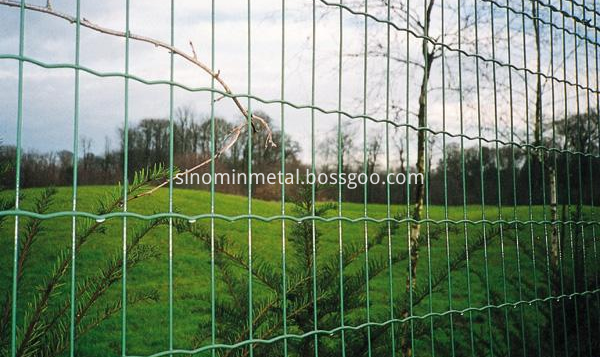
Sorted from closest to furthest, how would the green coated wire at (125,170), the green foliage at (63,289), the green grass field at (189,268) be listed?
the green coated wire at (125,170)
the green foliage at (63,289)
the green grass field at (189,268)

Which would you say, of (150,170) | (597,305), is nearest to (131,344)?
(597,305)

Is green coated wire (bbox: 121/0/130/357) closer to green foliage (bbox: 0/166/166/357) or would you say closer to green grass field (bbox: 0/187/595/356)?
green foliage (bbox: 0/166/166/357)

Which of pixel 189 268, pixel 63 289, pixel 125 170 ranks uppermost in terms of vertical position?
pixel 125 170

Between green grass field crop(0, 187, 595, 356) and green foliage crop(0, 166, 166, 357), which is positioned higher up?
green foliage crop(0, 166, 166, 357)

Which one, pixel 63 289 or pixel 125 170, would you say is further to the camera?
pixel 63 289

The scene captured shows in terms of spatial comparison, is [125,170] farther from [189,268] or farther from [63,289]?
[189,268]

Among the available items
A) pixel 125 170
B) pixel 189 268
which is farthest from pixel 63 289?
pixel 189 268

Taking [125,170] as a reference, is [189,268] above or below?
below

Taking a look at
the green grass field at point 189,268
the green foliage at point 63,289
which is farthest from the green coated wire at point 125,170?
the green grass field at point 189,268

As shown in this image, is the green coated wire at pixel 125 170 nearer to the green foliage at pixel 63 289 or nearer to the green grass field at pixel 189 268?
the green foliage at pixel 63 289

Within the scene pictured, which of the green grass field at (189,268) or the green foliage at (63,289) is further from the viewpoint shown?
the green grass field at (189,268)

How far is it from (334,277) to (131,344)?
216 inches

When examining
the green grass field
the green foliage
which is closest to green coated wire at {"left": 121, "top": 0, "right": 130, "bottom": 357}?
the green foliage

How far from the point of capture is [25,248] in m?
1.55
